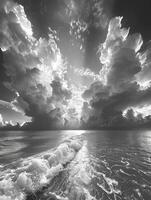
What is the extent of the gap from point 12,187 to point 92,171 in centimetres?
793

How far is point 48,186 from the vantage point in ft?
27.0

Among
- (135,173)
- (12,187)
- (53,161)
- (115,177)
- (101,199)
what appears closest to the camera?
(101,199)

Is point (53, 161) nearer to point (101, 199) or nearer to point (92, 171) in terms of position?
point (92, 171)

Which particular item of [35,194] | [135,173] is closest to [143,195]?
[135,173]

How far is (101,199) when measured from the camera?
695cm

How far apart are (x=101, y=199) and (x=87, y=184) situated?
198 centimetres

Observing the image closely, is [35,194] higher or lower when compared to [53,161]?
lower

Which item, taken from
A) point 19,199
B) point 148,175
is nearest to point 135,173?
point 148,175

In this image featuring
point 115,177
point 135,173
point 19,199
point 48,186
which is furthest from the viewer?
point 135,173

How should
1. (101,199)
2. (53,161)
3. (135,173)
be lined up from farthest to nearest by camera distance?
1. (53,161)
2. (135,173)
3. (101,199)

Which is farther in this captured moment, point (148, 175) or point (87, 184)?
point (148, 175)

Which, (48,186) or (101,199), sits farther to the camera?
(48,186)

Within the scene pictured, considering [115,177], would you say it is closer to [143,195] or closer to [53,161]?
[143,195]

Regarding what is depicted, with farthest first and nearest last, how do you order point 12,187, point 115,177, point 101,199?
point 115,177
point 12,187
point 101,199
